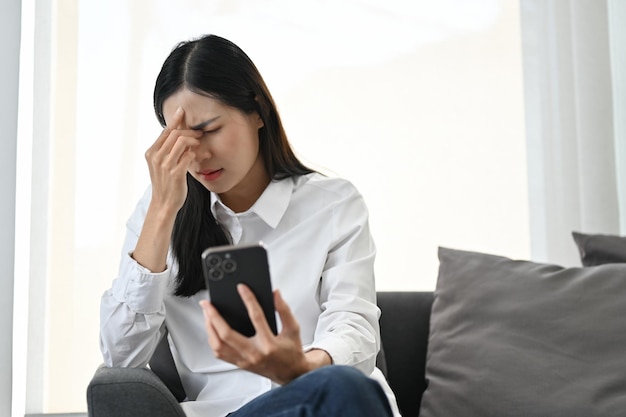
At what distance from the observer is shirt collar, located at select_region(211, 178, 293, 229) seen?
1689 mm

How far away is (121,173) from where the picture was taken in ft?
8.07

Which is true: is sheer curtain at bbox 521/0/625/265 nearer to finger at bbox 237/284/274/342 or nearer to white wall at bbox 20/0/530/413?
white wall at bbox 20/0/530/413

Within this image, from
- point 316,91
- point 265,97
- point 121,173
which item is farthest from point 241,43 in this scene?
point 265,97

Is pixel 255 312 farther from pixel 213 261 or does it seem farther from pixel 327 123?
pixel 327 123

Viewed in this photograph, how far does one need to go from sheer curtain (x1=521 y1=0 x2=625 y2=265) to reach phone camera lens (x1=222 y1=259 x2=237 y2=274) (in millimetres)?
1661

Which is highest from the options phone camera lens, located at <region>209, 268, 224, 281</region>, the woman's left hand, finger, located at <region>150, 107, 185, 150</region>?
finger, located at <region>150, 107, 185, 150</region>

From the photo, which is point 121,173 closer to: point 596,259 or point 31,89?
point 31,89

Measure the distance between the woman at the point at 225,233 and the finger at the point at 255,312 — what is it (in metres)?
0.27

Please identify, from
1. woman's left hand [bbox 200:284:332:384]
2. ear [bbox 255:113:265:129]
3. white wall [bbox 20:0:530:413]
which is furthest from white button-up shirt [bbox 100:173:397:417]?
white wall [bbox 20:0:530:413]

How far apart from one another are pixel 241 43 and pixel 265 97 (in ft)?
2.79

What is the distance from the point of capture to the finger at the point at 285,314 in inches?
45.6

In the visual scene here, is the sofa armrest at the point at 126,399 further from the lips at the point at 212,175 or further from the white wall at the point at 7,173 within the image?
the white wall at the point at 7,173

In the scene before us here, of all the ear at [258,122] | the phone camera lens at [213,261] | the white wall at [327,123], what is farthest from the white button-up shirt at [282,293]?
the white wall at [327,123]

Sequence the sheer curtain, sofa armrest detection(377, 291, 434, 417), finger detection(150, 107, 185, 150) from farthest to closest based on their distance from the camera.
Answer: the sheer curtain < sofa armrest detection(377, 291, 434, 417) < finger detection(150, 107, 185, 150)
